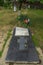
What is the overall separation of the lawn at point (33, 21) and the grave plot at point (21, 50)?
3.53ft

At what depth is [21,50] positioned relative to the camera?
31.4 feet

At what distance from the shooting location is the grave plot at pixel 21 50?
30.1ft

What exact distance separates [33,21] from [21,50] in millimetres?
5474

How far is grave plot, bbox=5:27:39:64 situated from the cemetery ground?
65 cm

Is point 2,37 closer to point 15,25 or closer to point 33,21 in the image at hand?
point 15,25

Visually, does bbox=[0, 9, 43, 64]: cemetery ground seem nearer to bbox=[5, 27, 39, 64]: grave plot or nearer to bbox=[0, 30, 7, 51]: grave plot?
bbox=[0, 30, 7, 51]: grave plot

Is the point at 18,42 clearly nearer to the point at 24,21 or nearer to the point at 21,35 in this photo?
the point at 21,35

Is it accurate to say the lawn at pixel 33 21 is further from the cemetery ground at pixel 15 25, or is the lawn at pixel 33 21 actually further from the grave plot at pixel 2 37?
the grave plot at pixel 2 37

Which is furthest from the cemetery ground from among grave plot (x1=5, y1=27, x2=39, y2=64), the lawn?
grave plot (x1=5, y1=27, x2=39, y2=64)

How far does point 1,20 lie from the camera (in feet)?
49.1

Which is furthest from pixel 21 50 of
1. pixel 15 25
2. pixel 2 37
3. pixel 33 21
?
pixel 33 21

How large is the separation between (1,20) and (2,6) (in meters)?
4.48

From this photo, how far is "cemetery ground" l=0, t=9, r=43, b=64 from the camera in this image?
11.5 metres

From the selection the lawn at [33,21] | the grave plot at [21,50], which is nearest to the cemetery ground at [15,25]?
the lawn at [33,21]
